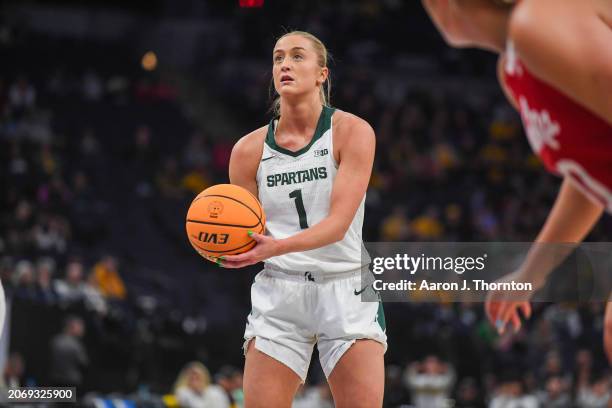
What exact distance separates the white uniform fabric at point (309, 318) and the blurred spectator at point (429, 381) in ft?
21.1

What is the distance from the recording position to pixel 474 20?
1.94 metres

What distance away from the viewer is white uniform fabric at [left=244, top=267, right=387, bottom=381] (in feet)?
13.1

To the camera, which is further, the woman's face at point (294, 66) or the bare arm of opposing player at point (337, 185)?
the woman's face at point (294, 66)

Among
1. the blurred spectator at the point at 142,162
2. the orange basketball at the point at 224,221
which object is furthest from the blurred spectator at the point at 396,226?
the orange basketball at the point at 224,221

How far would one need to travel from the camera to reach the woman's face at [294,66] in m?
4.03

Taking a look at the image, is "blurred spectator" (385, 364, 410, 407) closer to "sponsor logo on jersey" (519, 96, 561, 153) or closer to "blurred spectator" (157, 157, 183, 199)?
"blurred spectator" (157, 157, 183, 199)

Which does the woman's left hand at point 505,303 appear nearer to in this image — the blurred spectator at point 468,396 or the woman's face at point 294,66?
the woman's face at point 294,66

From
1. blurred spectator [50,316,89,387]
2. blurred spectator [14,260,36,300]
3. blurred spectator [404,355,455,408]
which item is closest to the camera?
blurred spectator [50,316,89,387]

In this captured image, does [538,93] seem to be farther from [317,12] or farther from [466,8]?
[317,12]

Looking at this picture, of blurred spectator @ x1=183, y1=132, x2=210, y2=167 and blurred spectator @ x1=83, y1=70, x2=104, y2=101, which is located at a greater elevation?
blurred spectator @ x1=83, y1=70, x2=104, y2=101

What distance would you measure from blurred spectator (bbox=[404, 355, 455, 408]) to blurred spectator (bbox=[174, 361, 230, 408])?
2466mm

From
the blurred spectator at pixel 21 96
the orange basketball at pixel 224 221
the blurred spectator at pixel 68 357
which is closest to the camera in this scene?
the orange basketball at pixel 224 221

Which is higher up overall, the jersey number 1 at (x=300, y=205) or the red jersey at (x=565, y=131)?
the red jersey at (x=565, y=131)

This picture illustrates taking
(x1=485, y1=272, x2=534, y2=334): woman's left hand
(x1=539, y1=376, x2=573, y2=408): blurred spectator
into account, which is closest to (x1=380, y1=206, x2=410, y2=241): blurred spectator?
(x1=539, y1=376, x2=573, y2=408): blurred spectator
